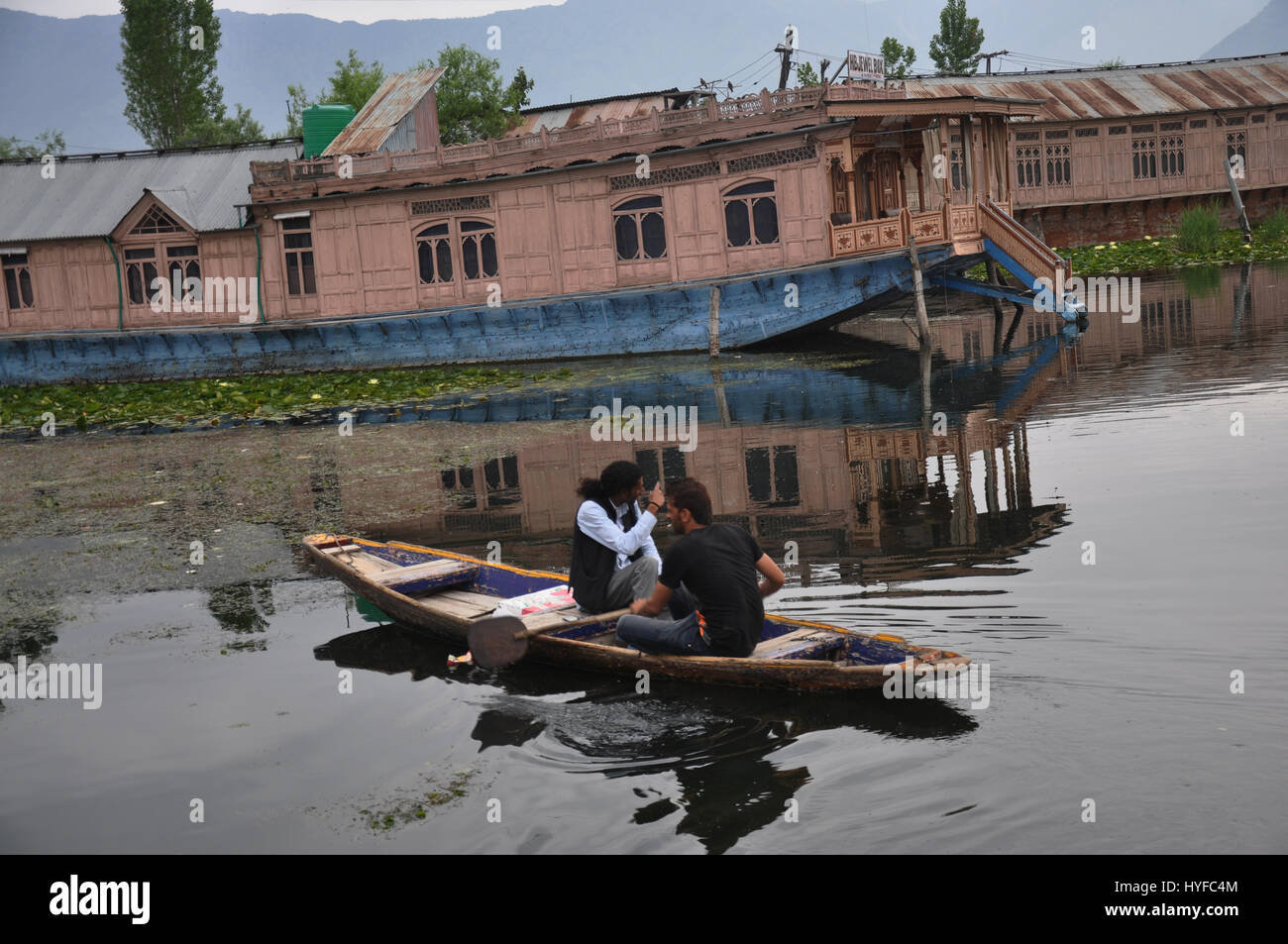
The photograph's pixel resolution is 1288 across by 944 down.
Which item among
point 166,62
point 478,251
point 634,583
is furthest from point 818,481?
point 166,62

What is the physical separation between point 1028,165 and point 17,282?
31.6m

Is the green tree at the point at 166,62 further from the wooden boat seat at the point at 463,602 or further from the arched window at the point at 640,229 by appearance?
the wooden boat seat at the point at 463,602

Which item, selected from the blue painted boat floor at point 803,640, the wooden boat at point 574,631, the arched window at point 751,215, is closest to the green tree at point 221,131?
the arched window at point 751,215

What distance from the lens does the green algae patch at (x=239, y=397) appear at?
909 inches

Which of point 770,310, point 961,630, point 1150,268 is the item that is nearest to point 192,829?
point 961,630

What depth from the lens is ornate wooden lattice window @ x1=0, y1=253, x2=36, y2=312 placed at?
104 ft

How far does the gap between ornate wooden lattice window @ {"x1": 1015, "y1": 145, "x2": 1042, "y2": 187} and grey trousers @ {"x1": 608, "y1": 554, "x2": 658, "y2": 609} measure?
1461 inches

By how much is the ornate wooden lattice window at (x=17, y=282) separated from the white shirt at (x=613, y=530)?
92.2ft

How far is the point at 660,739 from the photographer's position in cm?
688

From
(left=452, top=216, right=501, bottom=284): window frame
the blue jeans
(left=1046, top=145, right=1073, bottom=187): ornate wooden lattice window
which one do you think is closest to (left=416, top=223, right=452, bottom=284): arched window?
(left=452, top=216, right=501, bottom=284): window frame

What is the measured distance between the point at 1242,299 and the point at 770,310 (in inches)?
442

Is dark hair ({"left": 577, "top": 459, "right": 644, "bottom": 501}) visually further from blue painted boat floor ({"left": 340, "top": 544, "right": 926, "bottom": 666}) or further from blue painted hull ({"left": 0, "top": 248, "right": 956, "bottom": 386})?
blue painted hull ({"left": 0, "top": 248, "right": 956, "bottom": 386})

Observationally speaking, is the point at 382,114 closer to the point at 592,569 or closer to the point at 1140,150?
the point at 1140,150

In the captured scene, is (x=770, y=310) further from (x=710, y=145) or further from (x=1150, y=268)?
(x=1150, y=268)
